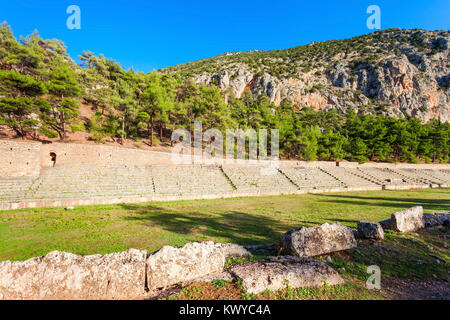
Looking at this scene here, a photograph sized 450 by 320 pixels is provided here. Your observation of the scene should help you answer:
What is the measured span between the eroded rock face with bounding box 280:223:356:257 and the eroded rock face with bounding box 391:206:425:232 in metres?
3.06

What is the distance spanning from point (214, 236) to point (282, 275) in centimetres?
509

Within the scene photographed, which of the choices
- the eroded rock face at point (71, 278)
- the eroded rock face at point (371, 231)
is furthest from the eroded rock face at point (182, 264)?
the eroded rock face at point (371, 231)

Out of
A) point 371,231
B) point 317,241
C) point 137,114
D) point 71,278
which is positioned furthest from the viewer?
point 137,114

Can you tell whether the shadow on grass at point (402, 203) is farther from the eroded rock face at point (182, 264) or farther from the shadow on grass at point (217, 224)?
the eroded rock face at point (182, 264)

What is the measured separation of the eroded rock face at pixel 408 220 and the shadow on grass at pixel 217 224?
4.16m

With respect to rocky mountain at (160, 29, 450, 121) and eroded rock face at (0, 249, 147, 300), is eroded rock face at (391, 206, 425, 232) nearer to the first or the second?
eroded rock face at (0, 249, 147, 300)

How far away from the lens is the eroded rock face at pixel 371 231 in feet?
19.3

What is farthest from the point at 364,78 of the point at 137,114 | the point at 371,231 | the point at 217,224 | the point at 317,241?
the point at 317,241

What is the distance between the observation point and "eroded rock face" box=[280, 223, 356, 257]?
4934 millimetres

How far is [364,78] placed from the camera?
3332 inches

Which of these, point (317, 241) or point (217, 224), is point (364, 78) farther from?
point (317, 241)

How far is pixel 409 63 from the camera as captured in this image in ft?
267

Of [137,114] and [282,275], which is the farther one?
[137,114]
